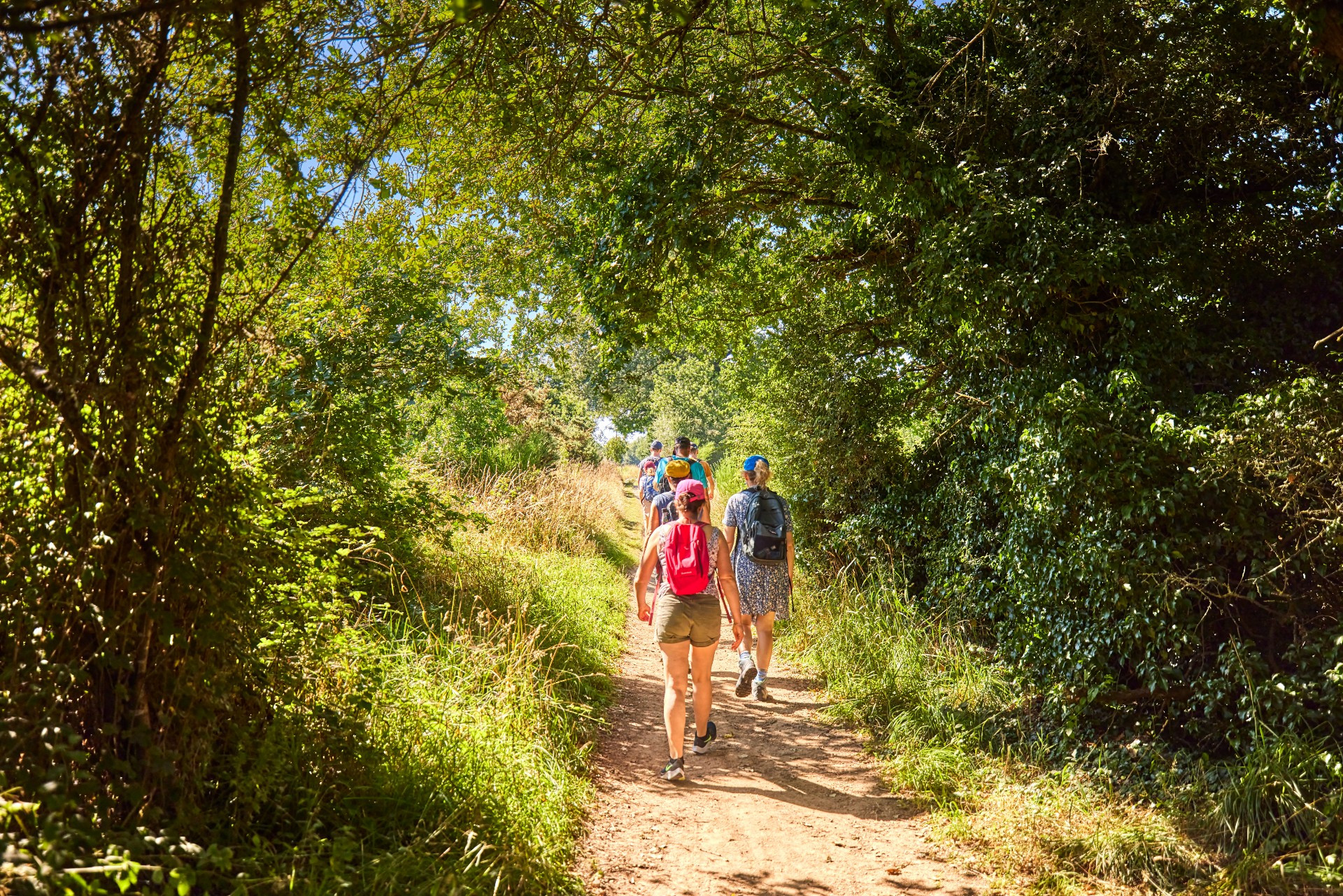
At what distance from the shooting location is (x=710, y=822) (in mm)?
4953

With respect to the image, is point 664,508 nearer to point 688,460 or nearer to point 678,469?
point 688,460

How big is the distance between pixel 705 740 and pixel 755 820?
1.10 meters

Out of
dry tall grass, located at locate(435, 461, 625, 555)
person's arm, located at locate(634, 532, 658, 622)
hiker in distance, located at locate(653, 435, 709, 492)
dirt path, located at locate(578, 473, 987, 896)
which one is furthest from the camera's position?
dry tall grass, located at locate(435, 461, 625, 555)

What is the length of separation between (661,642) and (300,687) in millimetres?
2600

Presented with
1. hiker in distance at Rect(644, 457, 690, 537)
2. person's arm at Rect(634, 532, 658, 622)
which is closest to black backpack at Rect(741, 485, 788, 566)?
hiker in distance at Rect(644, 457, 690, 537)

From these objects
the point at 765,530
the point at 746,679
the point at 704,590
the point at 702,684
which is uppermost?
the point at 765,530

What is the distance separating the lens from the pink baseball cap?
5777 mm

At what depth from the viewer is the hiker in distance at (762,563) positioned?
7789mm

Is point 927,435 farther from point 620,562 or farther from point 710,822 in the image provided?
point 620,562

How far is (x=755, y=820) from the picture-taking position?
5004mm

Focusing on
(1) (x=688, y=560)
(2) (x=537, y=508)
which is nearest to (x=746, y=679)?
(1) (x=688, y=560)

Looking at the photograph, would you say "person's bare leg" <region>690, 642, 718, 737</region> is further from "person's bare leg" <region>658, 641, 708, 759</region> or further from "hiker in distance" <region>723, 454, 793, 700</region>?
"hiker in distance" <region>723, 454, 793, 700</region>

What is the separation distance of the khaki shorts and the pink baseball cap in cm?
68

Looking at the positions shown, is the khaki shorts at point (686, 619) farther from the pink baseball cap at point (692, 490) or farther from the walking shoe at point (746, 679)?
the walking shoe at point (746, 679)
